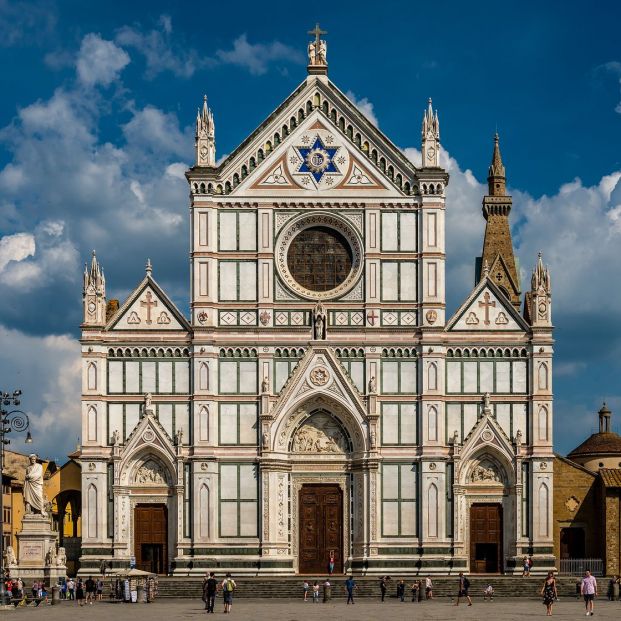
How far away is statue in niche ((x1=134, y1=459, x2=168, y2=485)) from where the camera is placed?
60188 millimetres

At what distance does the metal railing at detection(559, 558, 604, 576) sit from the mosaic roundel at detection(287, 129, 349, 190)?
18.2 metres

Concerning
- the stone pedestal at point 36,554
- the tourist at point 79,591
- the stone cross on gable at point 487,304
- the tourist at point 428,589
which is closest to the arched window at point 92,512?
the stone pedestal at point 36,554

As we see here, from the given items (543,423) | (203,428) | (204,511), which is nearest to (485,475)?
(543,423)

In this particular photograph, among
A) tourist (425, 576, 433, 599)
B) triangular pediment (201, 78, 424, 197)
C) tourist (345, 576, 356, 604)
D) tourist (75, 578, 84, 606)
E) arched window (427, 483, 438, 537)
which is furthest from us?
triangular pediment (201, 78, 424, 197)

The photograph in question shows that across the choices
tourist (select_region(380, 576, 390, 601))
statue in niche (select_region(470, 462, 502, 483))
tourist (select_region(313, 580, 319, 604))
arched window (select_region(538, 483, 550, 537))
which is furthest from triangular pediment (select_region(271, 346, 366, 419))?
tourist (select_region(313, 580, 319, 604))

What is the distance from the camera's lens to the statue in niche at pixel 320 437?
60.7m

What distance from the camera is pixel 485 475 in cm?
6019

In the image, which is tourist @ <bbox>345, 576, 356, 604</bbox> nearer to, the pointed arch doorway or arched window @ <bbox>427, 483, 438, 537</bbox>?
arched window @ <bbox>427, 483, 438, 537</bbox>

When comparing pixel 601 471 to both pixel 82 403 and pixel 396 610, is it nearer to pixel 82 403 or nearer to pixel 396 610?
pixel 396 610

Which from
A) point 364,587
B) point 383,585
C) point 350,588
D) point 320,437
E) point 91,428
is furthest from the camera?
point 320,437

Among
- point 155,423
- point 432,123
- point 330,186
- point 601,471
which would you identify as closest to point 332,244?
point 330,186

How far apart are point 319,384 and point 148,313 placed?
7598mm

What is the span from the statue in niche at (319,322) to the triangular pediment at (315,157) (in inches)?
194

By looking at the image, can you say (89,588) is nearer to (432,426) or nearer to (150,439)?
(150,439)
